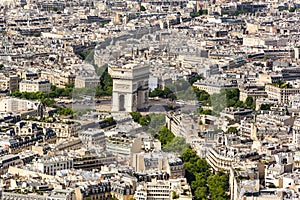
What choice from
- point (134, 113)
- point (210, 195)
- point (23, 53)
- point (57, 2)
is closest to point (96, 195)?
point (210, 195)

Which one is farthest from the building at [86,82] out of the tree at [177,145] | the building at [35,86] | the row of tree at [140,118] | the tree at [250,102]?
the tree at [177,145]

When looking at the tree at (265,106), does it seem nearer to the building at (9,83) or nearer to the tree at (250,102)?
the tree at (250,102)

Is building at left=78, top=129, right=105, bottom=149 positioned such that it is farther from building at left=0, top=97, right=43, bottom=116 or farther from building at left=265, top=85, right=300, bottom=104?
building at left=265, top=85, right=300, bottom=104

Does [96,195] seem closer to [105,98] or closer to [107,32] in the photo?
[105,98]

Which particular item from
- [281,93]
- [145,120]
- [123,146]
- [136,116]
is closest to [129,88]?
[136,116]

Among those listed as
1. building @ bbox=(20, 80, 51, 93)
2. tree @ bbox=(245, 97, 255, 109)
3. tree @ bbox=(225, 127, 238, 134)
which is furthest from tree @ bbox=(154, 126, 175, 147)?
building @ bbox=(20, 80, 51, 93)

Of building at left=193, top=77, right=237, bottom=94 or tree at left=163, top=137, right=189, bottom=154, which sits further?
building at left=193, top=77, right=237, bottom=94
